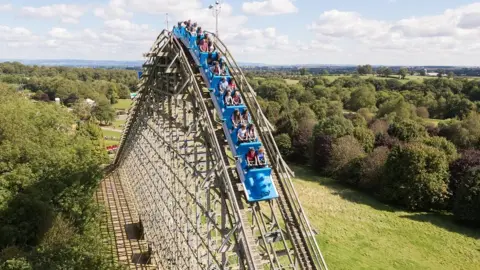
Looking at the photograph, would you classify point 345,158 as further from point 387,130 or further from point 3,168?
point 3,168

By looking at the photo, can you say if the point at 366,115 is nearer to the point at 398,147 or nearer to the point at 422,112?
the point at 422,112

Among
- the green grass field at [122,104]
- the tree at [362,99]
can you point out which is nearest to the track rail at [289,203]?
the tree at [362,99]

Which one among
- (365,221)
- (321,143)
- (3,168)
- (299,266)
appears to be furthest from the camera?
(321,143)

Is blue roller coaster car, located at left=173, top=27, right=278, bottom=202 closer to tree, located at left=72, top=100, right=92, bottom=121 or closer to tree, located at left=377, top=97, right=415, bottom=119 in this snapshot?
tree, located at left=377, top=97, right=415, bottom=119

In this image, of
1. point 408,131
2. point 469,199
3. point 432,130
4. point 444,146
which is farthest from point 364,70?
point 469,199

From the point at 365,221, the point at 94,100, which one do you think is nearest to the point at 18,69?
the point at 94,100

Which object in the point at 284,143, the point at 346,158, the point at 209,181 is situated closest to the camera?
the point at 209,181

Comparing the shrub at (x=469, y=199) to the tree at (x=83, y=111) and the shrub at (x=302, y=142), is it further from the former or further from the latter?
the tree at (x=83, y=111)
